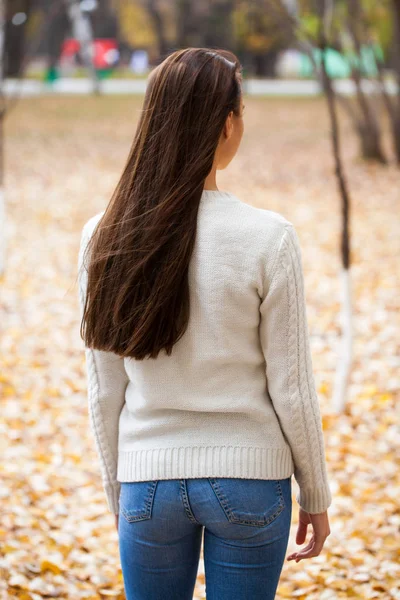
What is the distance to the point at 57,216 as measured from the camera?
35.2 feet

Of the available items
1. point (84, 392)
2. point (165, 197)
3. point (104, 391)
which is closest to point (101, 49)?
point (84, 392)

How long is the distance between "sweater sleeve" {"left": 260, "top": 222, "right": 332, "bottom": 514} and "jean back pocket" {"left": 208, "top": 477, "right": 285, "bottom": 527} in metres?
0.14

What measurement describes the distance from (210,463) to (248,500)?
106mm

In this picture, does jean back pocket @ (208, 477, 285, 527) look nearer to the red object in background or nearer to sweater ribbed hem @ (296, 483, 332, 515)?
sweater ribbed hem @ (296, 483, 332, 515)

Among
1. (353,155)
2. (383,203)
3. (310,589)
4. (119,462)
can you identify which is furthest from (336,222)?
(119,462)

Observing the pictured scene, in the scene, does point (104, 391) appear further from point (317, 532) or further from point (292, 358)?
point (317, 532)

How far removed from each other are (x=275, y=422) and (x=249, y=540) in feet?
0.81

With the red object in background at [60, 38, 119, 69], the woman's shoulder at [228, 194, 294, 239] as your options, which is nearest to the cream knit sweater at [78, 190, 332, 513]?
the woman's shoulder at [228, 194, 294, 239]

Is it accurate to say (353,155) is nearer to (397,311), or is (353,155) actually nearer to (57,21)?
(397,311)

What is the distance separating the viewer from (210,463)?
5.28 ft

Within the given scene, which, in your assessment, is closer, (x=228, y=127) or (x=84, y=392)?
(x=228, y=127)

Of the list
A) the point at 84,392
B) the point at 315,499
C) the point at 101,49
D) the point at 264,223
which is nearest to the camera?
the point at 264,223

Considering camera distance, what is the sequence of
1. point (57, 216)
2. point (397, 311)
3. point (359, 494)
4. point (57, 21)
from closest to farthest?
point (359, 494) → point (397, 311) → point (57, 216) → point (57, 21)

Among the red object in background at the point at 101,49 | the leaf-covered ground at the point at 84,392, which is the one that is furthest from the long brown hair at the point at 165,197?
the red object in background at the point at 101,49
